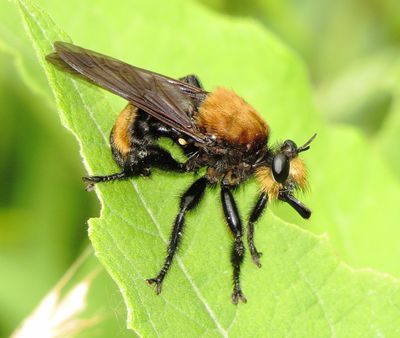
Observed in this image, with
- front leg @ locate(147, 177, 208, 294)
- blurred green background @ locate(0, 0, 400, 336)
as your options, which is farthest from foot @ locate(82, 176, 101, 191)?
blurred green background @ locate(0, 0, 400, 336)

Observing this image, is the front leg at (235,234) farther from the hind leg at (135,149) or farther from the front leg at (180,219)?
the hind leg at (135,149)

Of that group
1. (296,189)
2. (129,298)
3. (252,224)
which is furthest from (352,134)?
(129,298)

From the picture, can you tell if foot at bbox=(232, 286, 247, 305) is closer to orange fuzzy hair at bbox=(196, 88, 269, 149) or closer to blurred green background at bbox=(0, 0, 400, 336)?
orange fuzzy hair at bbox=(196, 88, 269, 149)

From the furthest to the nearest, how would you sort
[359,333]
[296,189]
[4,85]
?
[4,85], [296,189], [359,333]

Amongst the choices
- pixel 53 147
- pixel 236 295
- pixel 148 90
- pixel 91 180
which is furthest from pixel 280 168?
pixel 53 147

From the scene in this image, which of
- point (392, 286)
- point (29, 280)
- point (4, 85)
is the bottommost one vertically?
point (29, 280)

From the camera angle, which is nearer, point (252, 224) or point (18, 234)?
point (252, 224)

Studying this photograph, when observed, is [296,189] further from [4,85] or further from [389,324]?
[4,85]

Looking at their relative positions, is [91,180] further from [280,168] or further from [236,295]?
[280,168]

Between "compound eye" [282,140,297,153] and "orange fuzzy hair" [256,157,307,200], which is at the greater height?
"compound eye" [282,140,297,153]
